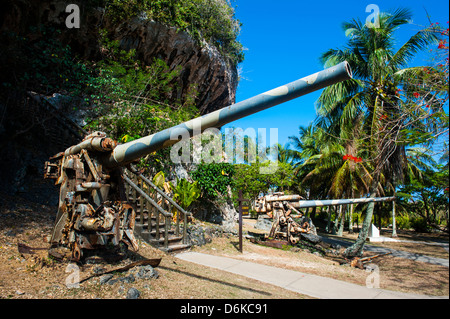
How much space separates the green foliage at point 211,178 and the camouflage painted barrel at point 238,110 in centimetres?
823

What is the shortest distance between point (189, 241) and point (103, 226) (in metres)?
3.97

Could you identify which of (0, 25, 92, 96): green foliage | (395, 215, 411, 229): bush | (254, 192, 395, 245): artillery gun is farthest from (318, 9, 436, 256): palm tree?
(395, 215, 411, 229): bush

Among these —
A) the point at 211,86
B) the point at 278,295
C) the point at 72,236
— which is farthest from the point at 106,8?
the point at 278,295

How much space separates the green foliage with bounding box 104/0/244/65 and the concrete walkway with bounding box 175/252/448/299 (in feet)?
33.9

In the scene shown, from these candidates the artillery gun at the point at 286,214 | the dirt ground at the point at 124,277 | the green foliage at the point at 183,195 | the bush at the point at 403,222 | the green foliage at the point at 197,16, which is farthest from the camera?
the bush at the point at 403,222

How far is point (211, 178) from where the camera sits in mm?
12156

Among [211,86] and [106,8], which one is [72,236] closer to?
[106,8]

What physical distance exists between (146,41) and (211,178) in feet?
23.0

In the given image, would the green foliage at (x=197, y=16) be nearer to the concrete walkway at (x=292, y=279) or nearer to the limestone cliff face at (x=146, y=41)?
the limestone cliff face at (x=146, y=41)

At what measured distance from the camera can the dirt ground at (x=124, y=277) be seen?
3129 mm

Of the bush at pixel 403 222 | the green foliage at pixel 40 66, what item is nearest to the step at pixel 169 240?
the green foliage at pixel 40 66

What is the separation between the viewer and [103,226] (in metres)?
3.65

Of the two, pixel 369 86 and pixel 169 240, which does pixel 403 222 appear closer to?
pixel 369 86

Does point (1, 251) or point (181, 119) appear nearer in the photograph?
point (1, 251)
